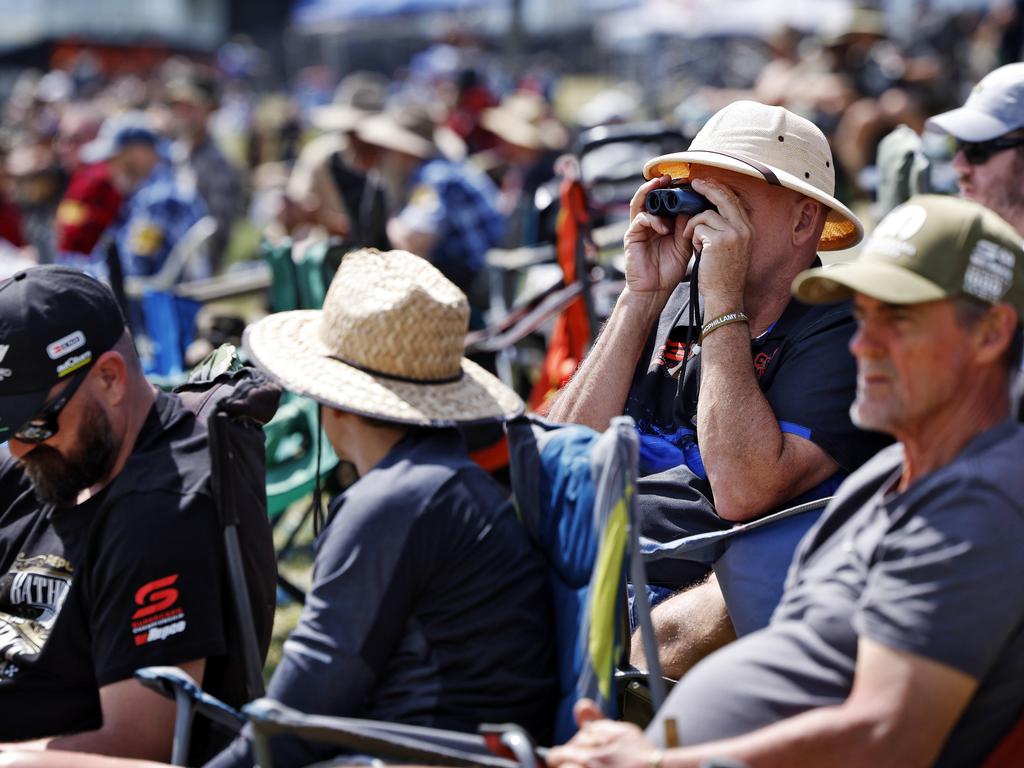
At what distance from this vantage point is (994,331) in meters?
2.09

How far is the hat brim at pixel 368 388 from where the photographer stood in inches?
95.3

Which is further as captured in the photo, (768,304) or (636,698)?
(768,304)

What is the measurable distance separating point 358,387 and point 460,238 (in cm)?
544

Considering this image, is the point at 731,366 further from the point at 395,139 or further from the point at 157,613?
the point at 395,139

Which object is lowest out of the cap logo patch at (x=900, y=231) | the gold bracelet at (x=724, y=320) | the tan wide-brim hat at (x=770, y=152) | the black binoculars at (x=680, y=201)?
the gold bracelet at (x=724, y=320)

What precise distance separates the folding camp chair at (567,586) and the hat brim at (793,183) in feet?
2.68

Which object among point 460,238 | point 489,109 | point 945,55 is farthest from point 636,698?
point 945,55

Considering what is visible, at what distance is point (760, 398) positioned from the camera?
2930 millimetres

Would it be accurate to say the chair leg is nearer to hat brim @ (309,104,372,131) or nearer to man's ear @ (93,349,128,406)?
man's ear @ (93,349,128,406)

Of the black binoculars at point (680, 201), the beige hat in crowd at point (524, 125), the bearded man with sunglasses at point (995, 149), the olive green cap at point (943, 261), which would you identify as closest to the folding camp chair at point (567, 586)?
the olive green cap at point (943, 261)

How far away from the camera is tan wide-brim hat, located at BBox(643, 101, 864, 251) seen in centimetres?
309

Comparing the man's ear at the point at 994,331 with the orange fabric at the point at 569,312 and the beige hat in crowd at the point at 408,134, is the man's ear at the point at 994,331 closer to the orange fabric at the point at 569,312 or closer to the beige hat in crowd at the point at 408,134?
the orange fabric at the point at 569,312

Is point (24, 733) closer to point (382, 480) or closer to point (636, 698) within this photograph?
point (382, 480)

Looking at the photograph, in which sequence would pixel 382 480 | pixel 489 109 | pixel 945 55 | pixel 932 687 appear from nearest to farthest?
pixel 932 687, pixel 382 480, pixel 489 109, pixel 945 55
